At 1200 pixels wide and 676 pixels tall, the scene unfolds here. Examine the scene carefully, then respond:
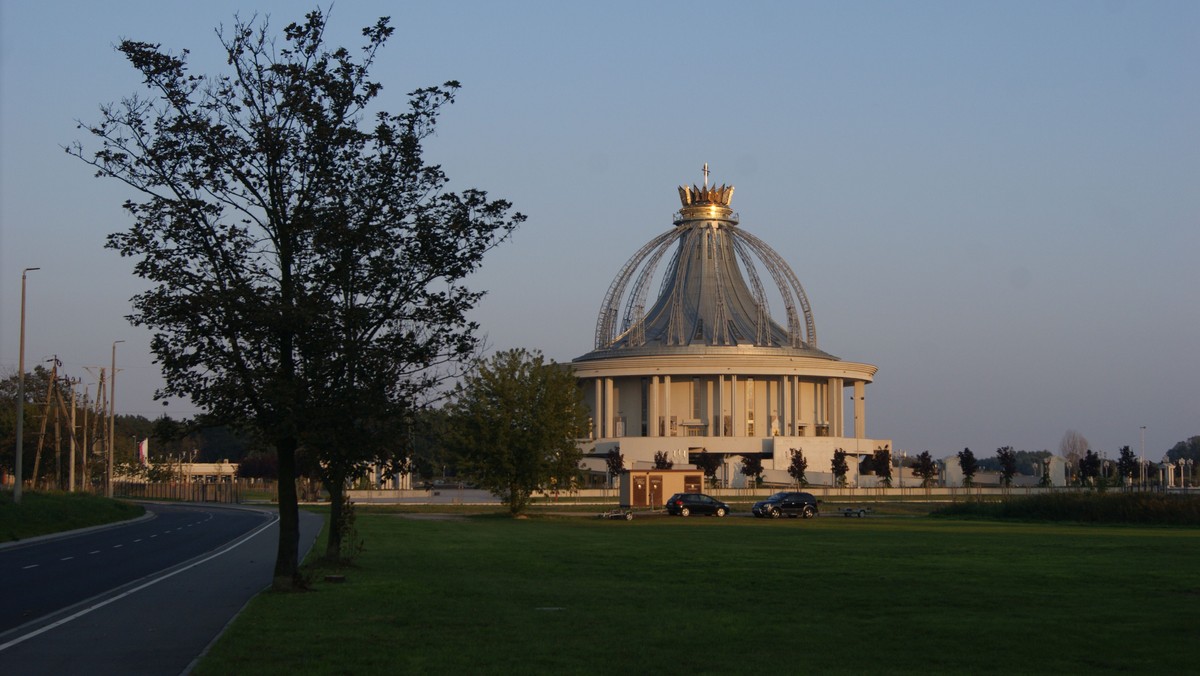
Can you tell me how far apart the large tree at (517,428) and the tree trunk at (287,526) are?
41.6 m

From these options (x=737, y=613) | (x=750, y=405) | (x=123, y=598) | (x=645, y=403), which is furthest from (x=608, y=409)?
(x=737, y=613)

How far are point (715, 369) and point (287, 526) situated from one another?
10465 cm

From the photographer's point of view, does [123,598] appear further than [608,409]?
No

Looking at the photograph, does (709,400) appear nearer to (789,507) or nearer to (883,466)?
(883,466)

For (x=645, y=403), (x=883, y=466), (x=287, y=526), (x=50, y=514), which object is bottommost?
(x=50, y=514)

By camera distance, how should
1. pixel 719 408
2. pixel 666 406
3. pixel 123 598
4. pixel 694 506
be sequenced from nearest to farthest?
1. pixel 123 598
2. pixel 694 506
3. pixel 666 406
4. pixel 719 408

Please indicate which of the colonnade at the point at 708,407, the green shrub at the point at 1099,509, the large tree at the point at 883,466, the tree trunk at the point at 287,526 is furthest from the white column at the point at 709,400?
the tree trunk at the point at 287,526

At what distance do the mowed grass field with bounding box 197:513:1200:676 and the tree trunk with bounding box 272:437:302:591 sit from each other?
0.53 m

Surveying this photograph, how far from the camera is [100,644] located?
612 inches

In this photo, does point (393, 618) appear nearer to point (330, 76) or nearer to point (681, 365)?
point (330, 76)

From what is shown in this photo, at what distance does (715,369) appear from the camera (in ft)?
410

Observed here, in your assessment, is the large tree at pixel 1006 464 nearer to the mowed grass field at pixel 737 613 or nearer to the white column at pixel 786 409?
the white column at pixel 786 409

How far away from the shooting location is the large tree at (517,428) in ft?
214

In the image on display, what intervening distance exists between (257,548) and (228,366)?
16.5 m
